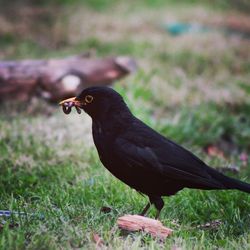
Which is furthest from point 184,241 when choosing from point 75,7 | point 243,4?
point 243,4

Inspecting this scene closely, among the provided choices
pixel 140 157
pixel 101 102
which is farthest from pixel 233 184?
pixel 101 102

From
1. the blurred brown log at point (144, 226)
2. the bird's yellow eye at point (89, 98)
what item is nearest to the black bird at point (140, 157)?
the bird's yellow eye at point (89, 98)

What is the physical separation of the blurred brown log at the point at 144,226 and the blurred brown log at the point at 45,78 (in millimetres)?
4071

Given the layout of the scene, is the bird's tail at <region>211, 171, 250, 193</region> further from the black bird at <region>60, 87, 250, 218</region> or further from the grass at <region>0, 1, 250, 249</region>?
the grass at <region>0, 1, 250, 249</region>

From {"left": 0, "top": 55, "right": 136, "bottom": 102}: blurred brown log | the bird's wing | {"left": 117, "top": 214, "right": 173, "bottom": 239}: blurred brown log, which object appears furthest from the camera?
{"left": 0, "top": 55, "right": 136, "bottom": 102}: blurred brown log

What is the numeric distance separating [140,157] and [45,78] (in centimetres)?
386

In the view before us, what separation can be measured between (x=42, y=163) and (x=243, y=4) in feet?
42.0

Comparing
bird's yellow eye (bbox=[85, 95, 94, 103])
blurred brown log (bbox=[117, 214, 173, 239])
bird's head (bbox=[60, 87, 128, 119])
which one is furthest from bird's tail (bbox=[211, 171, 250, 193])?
bird's yellow eye (bbox=[85, 95, 94, 103])

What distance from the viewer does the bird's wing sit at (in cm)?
398

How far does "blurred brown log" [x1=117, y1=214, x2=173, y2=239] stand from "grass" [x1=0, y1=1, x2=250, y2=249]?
2.1 inches

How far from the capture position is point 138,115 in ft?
23.9

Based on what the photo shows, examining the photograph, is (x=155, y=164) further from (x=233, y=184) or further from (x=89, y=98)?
(x=89, y=98)

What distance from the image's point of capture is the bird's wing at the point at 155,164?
3.98 meters

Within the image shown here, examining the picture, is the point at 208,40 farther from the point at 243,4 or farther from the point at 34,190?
the point at 34,190
